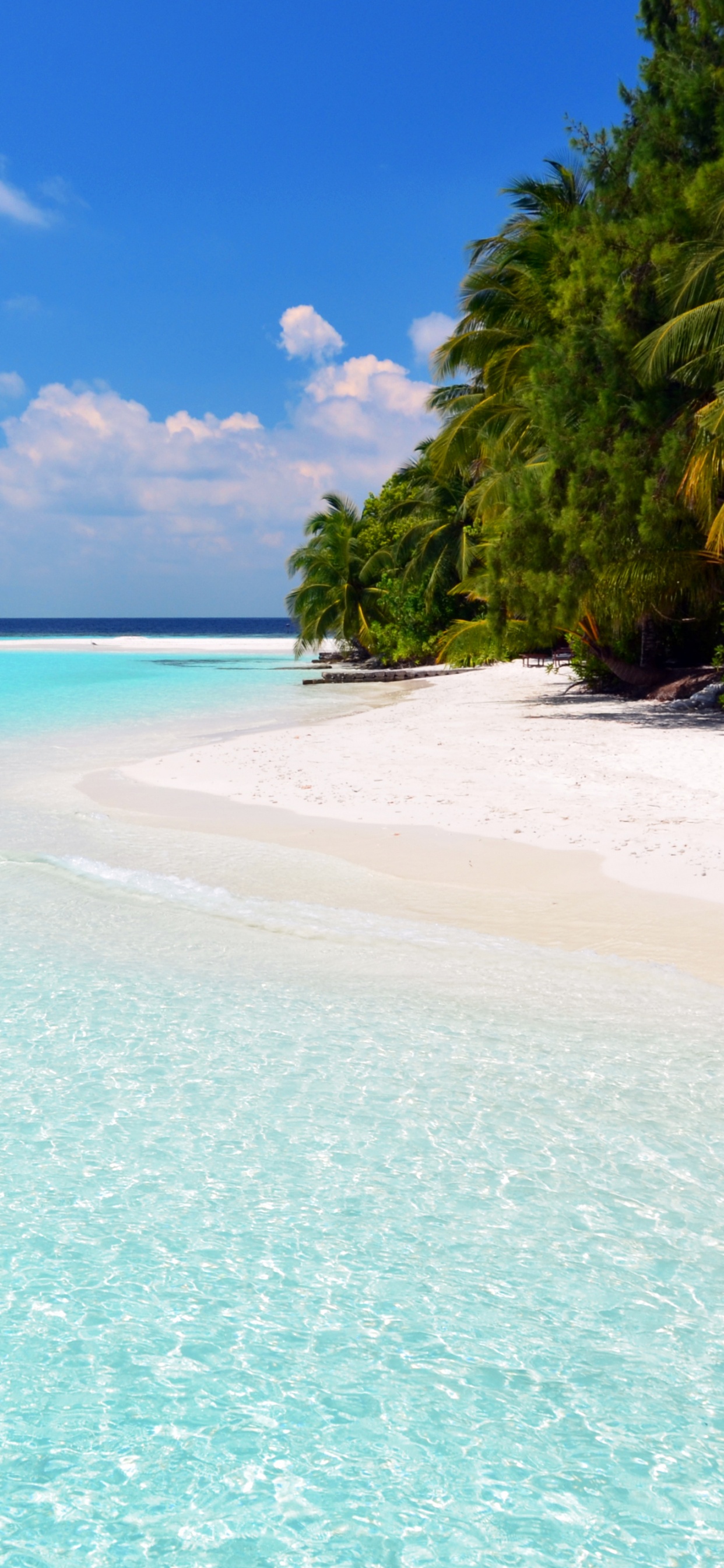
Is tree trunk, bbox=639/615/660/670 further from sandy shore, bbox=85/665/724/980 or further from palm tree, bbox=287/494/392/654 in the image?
palm tree, bbox=287/494/392/654

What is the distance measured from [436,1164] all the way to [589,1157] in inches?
21.0

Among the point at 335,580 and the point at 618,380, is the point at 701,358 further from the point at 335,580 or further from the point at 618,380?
the point at 335,580

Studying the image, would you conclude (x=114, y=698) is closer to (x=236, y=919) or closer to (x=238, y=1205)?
(x=236, y=919)

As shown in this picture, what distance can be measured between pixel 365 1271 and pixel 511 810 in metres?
6.75

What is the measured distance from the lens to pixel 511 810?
979cm

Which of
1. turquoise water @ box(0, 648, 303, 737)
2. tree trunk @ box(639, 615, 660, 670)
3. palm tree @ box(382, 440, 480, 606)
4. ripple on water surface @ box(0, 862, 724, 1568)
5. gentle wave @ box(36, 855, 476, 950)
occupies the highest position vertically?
palm tree @ box(382, 440, 480, 606)

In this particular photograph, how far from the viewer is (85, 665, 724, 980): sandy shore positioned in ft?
22.2

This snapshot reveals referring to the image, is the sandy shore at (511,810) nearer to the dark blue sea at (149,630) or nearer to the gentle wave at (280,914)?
the gentle wave at (280,914)

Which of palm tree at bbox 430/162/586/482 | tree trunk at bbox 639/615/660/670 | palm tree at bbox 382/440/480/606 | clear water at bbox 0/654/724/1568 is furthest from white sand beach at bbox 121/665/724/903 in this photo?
palm tree at bbox 382/440/480/606

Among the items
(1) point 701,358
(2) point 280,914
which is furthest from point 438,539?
(2) point 280,914

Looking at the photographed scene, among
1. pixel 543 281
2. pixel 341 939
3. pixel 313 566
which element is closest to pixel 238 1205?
pixel 341 939

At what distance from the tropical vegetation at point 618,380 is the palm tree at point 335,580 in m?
14.9

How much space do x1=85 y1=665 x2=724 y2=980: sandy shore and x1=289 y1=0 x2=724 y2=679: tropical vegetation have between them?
270 centimetres

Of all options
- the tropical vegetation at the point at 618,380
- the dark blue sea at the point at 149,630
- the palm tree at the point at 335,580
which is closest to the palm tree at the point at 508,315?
the tropical vegetation at the point at 618,380
